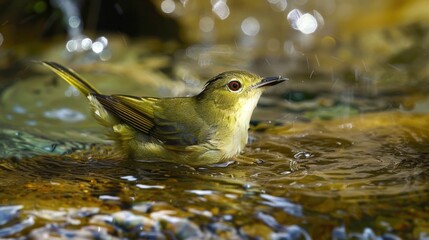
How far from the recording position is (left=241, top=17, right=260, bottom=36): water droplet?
11.0 meters

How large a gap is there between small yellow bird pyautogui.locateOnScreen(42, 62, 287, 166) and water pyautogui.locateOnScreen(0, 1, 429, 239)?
122 mm

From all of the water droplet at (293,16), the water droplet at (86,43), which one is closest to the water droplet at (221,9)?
the water droplet at (293,16)

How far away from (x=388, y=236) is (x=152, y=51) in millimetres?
6265

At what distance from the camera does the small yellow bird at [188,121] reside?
5.38 metres

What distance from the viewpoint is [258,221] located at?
13.8 feet

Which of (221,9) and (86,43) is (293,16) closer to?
(221,9)

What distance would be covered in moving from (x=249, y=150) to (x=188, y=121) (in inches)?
23.1

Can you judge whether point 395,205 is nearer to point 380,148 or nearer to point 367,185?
point 367,185

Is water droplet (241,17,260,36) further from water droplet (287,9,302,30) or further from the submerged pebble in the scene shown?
the submerged pebble

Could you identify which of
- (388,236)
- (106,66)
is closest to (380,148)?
(388,236)

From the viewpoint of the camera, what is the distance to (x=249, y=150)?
19.2 ft

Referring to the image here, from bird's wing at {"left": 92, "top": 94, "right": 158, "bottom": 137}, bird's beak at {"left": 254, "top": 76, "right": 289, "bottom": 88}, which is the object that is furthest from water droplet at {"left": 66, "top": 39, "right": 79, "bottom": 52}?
bird's beak at {"left": 254, "top": 76, "right": 289, "bottom": 88}

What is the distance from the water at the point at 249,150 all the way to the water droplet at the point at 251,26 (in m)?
0.21

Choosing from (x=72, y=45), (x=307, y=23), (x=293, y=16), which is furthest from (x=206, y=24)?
(x=72, y=45)
